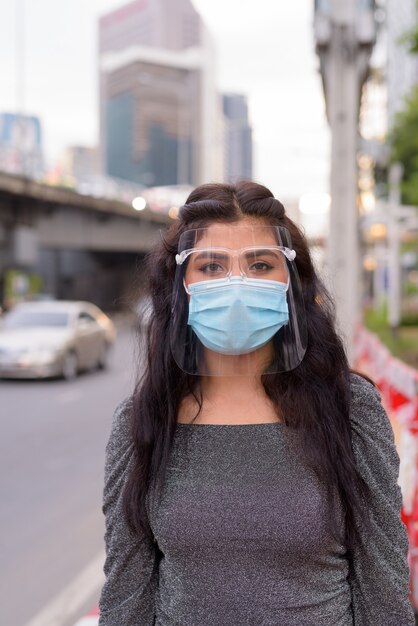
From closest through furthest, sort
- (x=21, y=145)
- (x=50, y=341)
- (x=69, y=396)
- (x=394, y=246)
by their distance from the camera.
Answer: (x=69, y=396) → (x=50, y=341) → (x=394, y=246) → (x=21, y=145)

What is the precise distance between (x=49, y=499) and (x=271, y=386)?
5.06 m

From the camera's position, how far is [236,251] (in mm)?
1821

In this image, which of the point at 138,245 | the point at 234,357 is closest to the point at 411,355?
the point at 234,357

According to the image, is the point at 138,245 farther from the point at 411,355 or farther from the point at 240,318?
the point at 240,318

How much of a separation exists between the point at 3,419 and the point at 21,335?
455 centimetres

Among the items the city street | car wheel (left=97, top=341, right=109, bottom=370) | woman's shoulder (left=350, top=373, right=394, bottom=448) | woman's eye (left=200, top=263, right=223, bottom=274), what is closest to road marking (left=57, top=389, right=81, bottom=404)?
the city street

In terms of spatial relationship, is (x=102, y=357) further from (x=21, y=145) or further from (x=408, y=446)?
(x=21, y=145)

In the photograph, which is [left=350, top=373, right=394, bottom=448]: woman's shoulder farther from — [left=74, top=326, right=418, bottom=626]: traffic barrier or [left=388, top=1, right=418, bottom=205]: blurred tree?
[left=388, top=1, right=418, bottom=205]: blurred tree

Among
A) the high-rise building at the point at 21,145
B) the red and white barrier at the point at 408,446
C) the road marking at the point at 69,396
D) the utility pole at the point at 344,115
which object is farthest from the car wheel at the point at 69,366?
the high-rise building at the point at 21,145

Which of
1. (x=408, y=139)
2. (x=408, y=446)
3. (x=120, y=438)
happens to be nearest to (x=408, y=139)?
(x=408, y=139)

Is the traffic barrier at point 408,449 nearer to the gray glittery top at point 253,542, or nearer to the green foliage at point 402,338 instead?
the gray glittery top at point 253,542

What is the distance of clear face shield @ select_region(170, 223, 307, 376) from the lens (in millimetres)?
1814

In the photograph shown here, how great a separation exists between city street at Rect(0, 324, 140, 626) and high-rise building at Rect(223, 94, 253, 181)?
144 centimetres

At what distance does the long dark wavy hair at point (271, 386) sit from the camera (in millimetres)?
1706
